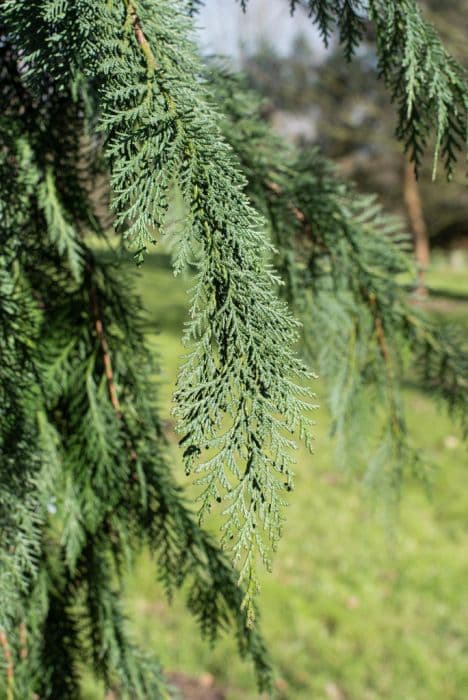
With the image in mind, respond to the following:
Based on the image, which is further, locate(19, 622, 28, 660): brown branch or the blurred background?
the blurred background

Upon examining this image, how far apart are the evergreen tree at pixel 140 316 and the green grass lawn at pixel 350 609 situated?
1.21 meters

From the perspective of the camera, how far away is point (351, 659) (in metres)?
3.52

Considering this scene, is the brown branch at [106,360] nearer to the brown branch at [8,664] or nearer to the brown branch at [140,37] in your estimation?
the brown branch at [8,664]

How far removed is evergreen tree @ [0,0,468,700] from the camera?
68 cm

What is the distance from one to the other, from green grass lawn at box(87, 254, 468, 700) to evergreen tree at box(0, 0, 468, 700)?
121cm

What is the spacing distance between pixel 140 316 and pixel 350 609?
10.7ft

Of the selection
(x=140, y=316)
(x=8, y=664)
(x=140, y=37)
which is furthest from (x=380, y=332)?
(x=8, y=664)

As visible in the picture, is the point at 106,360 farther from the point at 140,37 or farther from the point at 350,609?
the point at 350,609

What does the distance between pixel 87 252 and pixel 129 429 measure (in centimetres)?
43

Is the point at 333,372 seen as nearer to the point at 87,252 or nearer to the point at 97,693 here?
the point at 87,252

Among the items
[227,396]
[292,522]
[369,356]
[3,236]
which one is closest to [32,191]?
[3,236]

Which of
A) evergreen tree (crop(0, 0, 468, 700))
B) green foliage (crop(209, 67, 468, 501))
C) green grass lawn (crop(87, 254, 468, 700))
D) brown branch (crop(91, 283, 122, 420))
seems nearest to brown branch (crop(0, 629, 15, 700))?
evergreen tree (crop(0, 0, 468, 700))

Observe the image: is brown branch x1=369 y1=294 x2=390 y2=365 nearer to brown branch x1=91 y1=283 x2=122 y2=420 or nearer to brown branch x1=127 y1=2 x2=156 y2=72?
brown branch x1=91 y1=283 x2=122 y2=420

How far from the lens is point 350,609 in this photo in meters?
3.98
